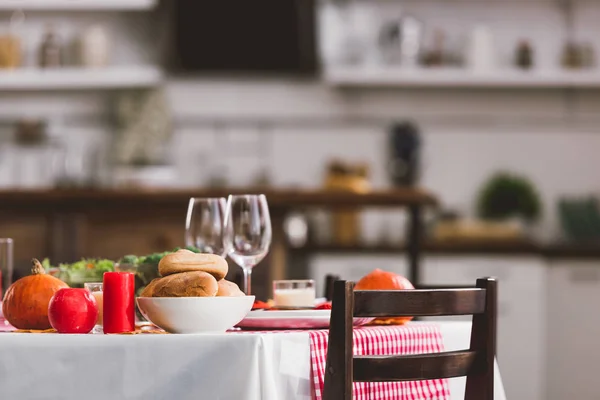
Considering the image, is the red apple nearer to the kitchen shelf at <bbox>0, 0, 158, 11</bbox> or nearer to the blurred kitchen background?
the blurred kitchen background

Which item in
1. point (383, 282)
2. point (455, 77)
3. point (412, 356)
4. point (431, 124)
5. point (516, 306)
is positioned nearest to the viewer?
point (412, 356)

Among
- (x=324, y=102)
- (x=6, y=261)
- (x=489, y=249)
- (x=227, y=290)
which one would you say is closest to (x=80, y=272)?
(x=6, y=261)

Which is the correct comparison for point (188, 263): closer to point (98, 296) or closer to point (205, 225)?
point (98, 296)

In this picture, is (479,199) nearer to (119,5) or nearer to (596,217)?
(596,217)

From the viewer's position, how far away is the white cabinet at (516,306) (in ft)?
15.6

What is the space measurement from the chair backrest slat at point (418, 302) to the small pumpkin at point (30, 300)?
21.3 inches

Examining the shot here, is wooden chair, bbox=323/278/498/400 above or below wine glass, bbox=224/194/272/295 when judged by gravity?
below

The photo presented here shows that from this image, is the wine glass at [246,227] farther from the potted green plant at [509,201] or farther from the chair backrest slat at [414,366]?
the potted green plant at [509,201]

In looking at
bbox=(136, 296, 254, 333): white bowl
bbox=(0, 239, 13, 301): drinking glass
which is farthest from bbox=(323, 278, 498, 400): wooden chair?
bbox=(0, 239, 13, 301): drinking glass

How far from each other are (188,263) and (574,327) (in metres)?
3.68

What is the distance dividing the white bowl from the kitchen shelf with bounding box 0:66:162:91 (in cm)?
404

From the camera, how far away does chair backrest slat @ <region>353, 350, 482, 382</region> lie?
5.03ft

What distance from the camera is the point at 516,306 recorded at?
15.8ft

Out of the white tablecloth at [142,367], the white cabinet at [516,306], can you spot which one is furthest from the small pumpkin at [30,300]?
the white cabinet at [516,306]
